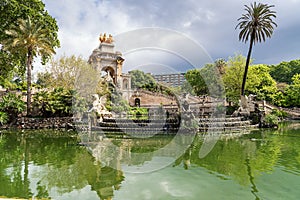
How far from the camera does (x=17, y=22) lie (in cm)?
1986

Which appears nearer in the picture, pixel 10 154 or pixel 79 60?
pixel 10 154

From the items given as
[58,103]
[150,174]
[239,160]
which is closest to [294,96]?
[58,103]

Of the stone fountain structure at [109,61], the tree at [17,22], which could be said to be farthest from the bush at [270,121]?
the stone fountain structure at [109,61]

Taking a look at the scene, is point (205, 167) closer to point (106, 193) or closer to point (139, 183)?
point (139, 183)

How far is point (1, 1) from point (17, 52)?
4.10 m

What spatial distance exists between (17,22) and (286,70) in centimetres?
5009

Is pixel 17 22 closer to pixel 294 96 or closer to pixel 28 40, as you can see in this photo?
pixel 28 40

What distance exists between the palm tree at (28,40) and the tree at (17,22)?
20.0 inches

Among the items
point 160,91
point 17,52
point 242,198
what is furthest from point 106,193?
point 160,91

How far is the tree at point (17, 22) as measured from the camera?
63.9ft

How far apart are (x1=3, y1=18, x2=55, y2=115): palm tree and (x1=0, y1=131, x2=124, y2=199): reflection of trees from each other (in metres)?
12.7

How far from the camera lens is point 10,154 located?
9.43 m

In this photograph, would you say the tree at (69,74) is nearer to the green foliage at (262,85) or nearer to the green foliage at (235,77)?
the green foliage at (235,77)

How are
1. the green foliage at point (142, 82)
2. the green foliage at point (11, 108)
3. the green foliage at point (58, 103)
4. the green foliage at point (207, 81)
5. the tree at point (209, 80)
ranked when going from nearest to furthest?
the green foliage at point (11, 108), the green foliage at point (58, 103), the green foliage at point (207, 81), the tree at point (209, 80), the green foliage at point (142, 82)
